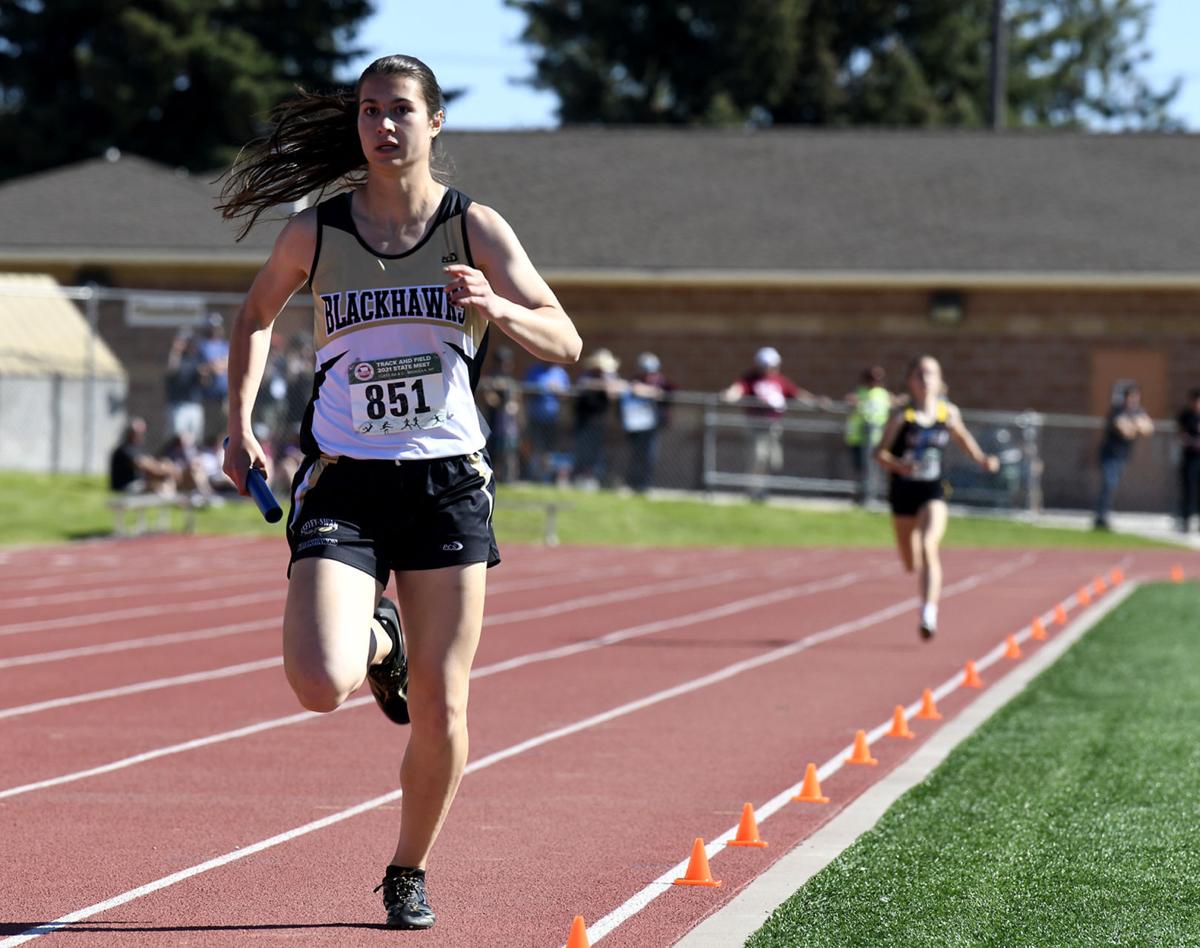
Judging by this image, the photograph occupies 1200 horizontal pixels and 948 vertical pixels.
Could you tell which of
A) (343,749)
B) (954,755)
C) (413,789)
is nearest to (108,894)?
(413,789)

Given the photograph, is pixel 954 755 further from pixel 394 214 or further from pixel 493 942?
pixel 394 214

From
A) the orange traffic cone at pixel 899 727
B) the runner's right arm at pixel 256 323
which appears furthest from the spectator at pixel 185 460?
the runner's right arm at pixel 256 323

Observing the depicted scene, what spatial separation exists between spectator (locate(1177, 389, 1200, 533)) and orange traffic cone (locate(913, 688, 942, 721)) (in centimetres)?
1749

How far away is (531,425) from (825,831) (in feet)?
63.9

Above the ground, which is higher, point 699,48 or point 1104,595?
point 699,48

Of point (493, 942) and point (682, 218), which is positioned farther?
point (682, 218)

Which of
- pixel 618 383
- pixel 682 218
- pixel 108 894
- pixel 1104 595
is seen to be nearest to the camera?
pixel 108 894

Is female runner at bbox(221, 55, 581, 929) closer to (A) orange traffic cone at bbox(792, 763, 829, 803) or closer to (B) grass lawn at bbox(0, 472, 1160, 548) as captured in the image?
(A) orange traffic cone at bbox(792, 763, 829, 803)

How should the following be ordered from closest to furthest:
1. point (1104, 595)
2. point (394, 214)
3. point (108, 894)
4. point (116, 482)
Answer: point (394, 214)
point (108, 894)
point (1104, 595)
point (116, 482)

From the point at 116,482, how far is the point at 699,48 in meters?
31.8

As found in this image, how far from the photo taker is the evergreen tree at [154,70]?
4950 centimetres

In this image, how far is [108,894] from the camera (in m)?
6.16

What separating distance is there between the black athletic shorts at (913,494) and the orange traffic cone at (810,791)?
6.13 meters

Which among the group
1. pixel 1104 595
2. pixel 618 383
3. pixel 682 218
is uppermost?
pixel 682 218
